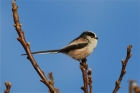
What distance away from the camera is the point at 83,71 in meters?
3.14

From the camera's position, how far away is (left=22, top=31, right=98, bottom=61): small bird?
5910mm

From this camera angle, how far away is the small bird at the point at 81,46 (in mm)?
5910

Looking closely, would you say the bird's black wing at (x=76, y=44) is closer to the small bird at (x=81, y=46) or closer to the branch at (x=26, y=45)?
the small bird at (x=81, y=46)

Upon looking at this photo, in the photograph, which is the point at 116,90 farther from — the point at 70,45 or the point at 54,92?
the point at 70,45

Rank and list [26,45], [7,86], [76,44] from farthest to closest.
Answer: [76,44], [26,45], [7,86]

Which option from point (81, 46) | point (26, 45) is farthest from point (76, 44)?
point (26, 45)

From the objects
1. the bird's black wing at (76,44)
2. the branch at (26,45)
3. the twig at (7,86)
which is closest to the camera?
the twig at (7,86)

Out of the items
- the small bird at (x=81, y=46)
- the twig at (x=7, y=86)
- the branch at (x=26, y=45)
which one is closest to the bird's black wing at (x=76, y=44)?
the small bird at (x=81, y=46)

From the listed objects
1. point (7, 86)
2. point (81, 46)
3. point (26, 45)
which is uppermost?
point (81, 46)

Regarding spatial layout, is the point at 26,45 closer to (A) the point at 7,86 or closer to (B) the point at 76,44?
(A) the point at 7,86

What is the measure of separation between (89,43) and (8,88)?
4.27 metres

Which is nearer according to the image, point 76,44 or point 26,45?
point 26,45

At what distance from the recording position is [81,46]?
616 centimetres

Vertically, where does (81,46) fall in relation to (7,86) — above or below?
above
